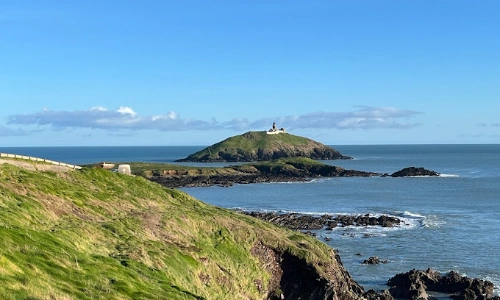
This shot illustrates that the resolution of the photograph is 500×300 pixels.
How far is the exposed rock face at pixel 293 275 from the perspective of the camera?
131 ft

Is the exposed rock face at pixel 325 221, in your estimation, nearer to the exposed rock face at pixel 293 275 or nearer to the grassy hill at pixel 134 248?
the grassy hill at pixel 134 248

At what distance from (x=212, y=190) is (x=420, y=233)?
256 ft

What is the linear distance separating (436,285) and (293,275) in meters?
20.1

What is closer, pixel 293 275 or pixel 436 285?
pixel 293 275

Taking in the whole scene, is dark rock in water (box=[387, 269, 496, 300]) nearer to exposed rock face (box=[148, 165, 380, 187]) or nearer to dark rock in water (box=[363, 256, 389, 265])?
dark rock in water (box=[363, 256, 389, 265])

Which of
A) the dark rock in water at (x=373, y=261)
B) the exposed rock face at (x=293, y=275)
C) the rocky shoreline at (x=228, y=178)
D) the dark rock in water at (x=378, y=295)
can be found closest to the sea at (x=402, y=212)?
the dark rock in water at (x=373, y=261)

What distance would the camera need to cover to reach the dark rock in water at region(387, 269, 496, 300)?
50.1m

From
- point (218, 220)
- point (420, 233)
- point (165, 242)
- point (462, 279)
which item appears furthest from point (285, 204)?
point (165, 242)

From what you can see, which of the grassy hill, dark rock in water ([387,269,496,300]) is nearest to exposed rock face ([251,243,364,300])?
the grassy hill

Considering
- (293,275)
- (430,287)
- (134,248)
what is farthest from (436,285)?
(134,248)

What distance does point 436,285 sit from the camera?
2099 inches

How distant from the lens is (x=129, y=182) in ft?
171

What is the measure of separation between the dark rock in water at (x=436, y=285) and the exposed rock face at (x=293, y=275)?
11.3 m

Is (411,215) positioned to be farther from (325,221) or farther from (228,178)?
(228,178)
